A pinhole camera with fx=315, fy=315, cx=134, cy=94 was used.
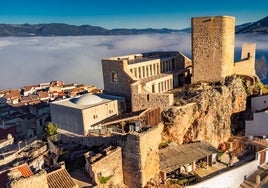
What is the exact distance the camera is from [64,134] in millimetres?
28969

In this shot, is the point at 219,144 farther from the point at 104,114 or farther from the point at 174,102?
the point at 104,114

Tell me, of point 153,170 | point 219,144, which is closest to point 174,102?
point 219,144

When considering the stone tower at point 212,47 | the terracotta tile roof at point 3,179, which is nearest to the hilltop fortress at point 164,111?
the stone tower at point 212,47

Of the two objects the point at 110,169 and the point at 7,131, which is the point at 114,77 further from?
the point at 7,131

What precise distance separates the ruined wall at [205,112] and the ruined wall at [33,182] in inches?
473

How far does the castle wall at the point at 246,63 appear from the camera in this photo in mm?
35775

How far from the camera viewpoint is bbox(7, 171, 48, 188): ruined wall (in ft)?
55.5

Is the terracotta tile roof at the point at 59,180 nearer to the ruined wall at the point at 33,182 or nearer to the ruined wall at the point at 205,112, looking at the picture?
the ruined wall at the point at 33,182

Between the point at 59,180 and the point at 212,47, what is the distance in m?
20.6

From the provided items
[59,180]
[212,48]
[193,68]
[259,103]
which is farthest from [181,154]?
[212,48]

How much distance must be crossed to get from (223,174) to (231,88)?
A: 10.4 meters

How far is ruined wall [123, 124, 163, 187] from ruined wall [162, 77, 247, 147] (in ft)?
17.8

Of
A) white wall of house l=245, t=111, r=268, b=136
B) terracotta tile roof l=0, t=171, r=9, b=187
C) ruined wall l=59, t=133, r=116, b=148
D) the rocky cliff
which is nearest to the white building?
ruined wall l=59, t=133, r=116, b=148

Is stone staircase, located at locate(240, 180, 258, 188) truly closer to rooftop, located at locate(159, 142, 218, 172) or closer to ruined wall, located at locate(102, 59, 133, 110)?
rooftop, located at locate(159, 142, 218, 172)
